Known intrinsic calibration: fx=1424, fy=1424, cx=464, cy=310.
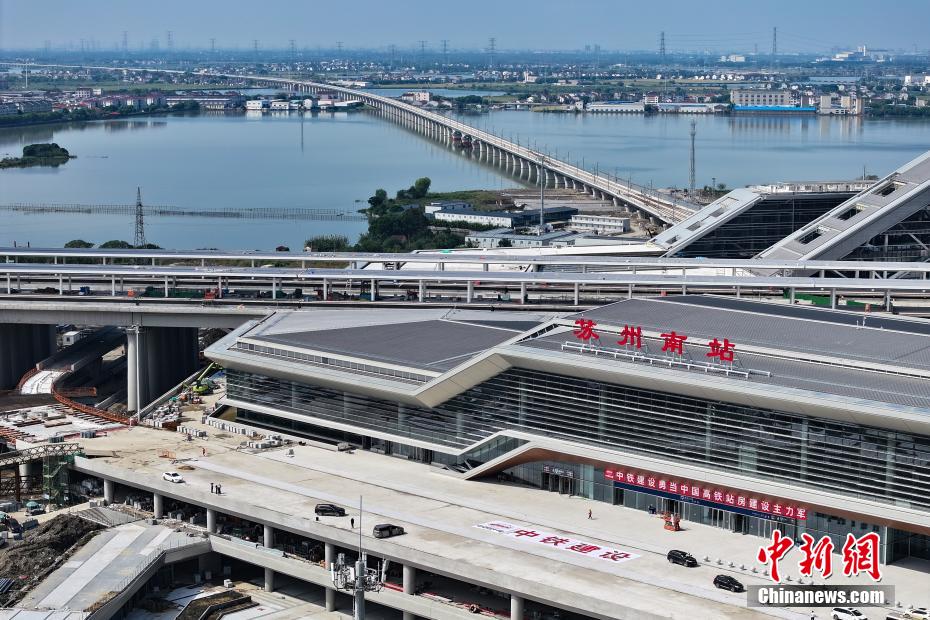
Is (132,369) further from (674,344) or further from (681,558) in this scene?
(681,558)

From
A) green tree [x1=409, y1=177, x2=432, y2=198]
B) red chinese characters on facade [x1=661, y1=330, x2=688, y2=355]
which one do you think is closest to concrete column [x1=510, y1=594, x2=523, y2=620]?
red chinese characters on facade [x1=661, y1=330, x2=688, y2=355]

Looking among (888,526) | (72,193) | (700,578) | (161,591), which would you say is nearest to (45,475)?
(161,591)

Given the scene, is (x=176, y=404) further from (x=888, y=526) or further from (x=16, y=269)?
(x=888, y=526)

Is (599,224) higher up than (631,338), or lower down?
lower down

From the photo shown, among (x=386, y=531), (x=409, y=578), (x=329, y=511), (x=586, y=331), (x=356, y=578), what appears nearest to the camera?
(x=356, y=578)

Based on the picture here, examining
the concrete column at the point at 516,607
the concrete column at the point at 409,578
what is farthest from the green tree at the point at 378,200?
the concrete column at the point at 516,607

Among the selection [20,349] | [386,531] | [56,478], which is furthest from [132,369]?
[386,531]

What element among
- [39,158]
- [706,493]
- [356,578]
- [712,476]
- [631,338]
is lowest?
[356,578]
